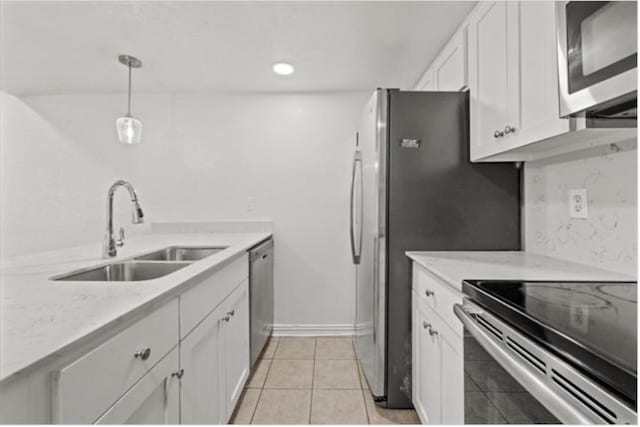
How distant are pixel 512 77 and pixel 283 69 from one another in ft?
5.43

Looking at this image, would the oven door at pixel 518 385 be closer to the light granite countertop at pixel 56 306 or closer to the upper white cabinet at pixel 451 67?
the light granite countertop at pixel 56 306

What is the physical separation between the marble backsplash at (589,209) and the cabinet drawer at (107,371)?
1.57m

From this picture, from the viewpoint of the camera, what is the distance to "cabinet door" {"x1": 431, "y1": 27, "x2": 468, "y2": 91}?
1820 millimetres

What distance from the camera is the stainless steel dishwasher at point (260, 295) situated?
7.13 ft

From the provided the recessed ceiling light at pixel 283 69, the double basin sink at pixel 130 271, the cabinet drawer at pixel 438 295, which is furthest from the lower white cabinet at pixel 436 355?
the recessed ceiling light at pixel 283 69

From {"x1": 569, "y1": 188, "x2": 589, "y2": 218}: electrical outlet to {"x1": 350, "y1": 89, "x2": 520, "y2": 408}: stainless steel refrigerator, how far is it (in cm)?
34

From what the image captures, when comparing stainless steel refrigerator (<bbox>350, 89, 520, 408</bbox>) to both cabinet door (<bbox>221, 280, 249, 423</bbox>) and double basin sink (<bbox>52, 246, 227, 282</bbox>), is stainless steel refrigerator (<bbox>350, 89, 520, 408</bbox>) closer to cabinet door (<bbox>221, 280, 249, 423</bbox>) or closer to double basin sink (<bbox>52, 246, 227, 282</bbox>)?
cabinet door (<bbox>221, 280, 249, 423</bbox>)

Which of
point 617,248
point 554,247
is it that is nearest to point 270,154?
point 554,247

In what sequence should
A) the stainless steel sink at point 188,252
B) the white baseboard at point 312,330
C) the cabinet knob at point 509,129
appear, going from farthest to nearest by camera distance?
the white baseboard at point 312,330
the stainless steel sink at point 188,252
the cabinet knob at point 509,129

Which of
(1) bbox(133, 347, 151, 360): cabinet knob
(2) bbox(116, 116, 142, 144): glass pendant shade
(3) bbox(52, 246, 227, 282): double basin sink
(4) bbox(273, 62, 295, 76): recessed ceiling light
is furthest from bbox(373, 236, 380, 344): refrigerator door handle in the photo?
(2) bbox(116, 116, 142, 144): glass pendant shade

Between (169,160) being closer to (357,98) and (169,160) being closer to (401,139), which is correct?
(357,98)

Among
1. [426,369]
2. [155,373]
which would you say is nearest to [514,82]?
[426,369]

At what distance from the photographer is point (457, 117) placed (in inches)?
70.5

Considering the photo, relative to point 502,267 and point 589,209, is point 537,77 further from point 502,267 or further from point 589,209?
point 502,267
